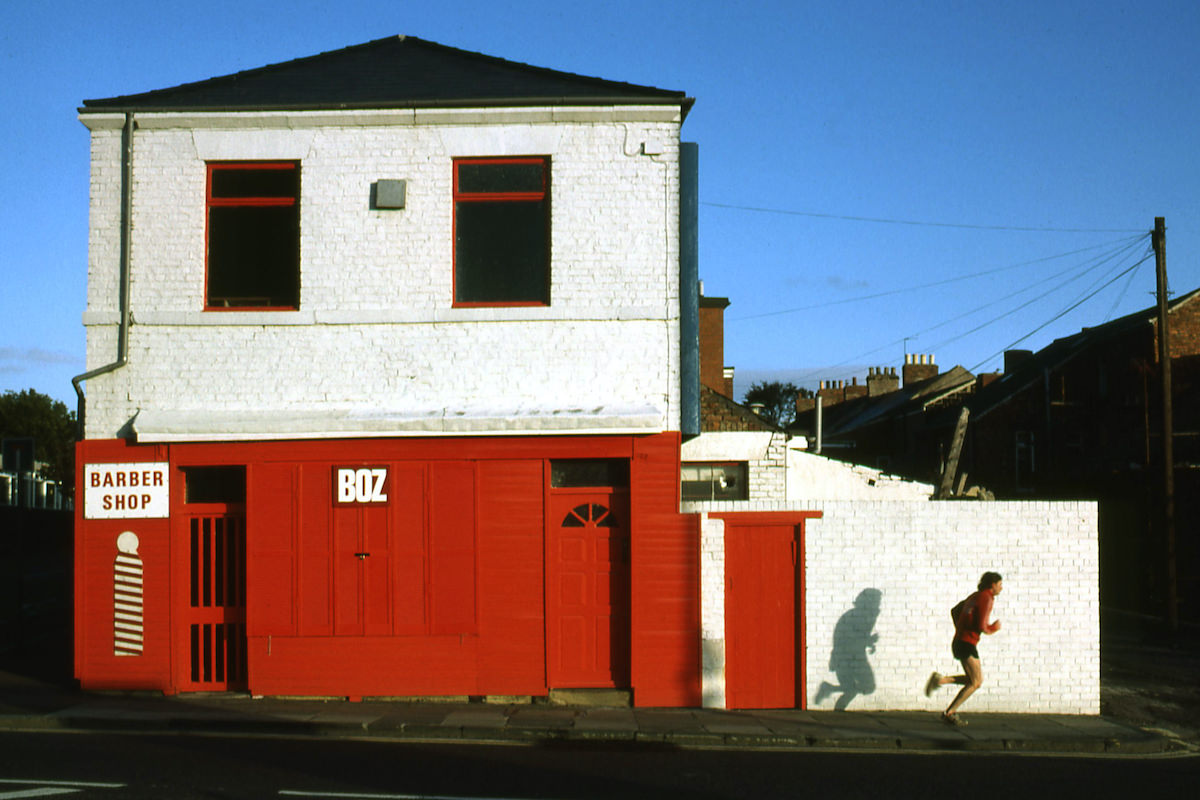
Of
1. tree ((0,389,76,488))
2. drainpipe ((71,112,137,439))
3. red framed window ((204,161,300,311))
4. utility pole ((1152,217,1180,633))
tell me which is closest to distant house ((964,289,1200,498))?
utility pole ((1152,217,1180,633))

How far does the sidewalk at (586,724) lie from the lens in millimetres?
10391

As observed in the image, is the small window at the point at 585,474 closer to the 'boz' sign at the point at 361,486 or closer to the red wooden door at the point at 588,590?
the red wooden door at the point at 588,590

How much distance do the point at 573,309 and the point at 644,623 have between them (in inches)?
144

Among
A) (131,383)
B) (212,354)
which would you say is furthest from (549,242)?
(131,383)

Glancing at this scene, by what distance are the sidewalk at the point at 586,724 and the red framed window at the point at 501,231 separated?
15.4ft

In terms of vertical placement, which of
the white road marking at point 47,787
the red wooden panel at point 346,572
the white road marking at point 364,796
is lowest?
the white road marking at point 364,796

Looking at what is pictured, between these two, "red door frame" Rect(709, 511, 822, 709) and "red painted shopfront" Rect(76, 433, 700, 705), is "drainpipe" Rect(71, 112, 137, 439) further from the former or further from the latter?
"red door frame" Rect(709, 511, 822, 709)

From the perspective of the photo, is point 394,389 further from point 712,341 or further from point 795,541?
point 712,341

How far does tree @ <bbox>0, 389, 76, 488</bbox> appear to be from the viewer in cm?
5609

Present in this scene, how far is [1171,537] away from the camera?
68.1 ft

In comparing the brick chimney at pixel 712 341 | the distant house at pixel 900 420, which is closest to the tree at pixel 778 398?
the distant house at pixel 900 420

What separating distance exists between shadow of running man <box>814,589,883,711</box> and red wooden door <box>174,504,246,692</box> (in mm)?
6740

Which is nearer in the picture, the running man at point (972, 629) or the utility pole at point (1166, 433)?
the running man at point (972, 629)

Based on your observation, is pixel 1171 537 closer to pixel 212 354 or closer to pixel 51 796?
pixel 212 354
